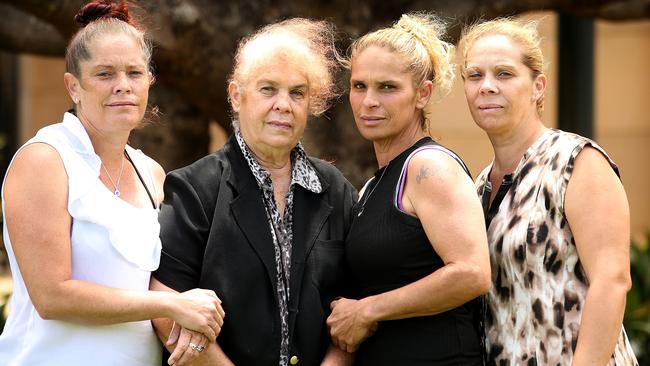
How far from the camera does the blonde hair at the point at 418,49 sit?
144 inches

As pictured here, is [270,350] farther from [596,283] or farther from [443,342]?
[596,283]

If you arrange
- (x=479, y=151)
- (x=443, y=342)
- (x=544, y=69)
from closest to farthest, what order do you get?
(x=443, y=342) < (x=544, y=69) < (x=479, y=151)

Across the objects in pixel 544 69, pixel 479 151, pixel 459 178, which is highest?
pixel 544 69

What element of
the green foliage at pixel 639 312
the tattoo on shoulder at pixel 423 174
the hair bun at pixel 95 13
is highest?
the hair bun at pixel 95 13

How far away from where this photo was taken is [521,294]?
347cm

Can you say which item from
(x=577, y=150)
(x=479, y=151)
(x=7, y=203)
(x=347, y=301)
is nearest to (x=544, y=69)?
(x=577, y=150)

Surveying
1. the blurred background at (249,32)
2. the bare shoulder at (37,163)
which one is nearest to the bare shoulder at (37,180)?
the bare shoulder at (37,163)

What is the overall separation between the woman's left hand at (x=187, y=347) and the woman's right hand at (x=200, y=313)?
3 centimetres

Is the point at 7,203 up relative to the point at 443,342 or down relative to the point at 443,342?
up

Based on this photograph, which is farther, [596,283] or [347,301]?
[347,301]

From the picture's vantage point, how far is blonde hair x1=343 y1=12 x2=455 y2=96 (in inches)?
144

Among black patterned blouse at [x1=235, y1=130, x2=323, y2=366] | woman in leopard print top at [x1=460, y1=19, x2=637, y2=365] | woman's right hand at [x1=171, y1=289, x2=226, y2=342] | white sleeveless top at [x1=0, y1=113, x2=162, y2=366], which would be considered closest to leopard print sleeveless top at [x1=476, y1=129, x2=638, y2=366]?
woman in leopard print top at [x1=460, y1=19, x2=637, y2=365]

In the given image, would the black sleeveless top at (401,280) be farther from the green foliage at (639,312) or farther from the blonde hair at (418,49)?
the green foliage at (639,312)

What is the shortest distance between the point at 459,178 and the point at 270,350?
87 cm
